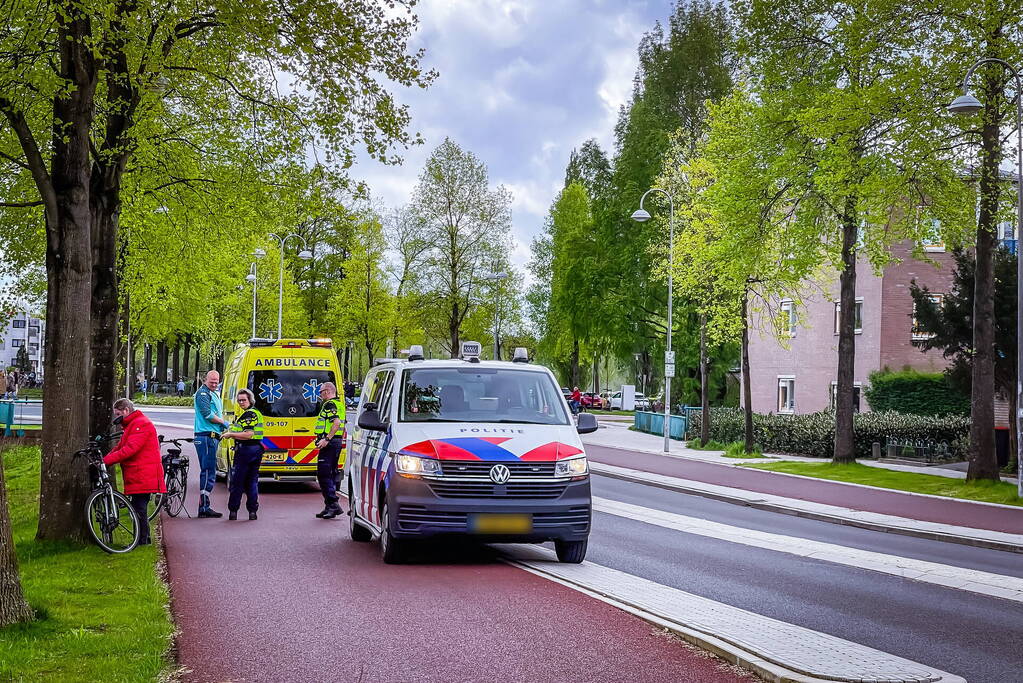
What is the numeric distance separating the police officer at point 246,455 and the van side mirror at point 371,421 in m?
3.46

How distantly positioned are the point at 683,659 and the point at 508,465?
3.92 meters

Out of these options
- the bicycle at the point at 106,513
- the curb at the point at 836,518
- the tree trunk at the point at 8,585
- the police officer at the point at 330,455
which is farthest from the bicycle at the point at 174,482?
the curb at the point at 836,518

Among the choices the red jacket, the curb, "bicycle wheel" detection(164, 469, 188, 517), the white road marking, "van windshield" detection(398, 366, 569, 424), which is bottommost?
the curb

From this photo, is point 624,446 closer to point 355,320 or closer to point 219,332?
point 355,320

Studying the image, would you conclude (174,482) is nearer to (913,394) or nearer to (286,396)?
(286,396)

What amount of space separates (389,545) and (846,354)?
828 inches

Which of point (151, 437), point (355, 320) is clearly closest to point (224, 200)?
point (151, 437)

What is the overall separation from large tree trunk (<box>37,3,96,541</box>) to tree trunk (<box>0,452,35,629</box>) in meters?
4.49

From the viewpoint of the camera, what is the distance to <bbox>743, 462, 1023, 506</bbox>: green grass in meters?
22.1

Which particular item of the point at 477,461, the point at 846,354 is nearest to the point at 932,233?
the point at 846,354

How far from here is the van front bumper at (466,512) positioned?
421 inches

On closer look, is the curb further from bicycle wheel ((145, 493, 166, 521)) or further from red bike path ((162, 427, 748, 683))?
bicycle wheel ((145, 493, 166, 521))

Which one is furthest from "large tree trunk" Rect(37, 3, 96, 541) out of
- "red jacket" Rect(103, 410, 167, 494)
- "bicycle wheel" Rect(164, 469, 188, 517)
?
"bicycle wheel" Rect(164, 469, 188, 517)

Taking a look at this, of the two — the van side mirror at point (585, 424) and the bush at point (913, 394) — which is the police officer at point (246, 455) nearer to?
the van side mirror at point (585, 424)
